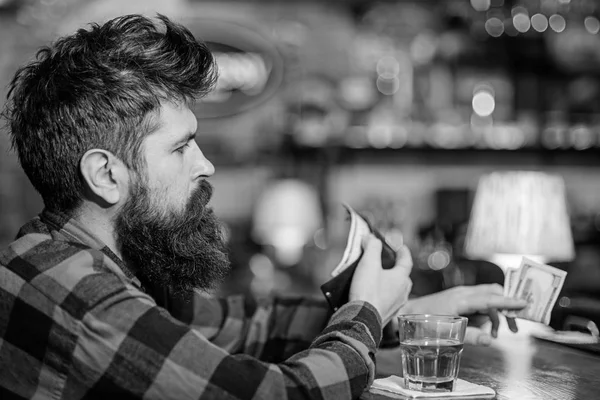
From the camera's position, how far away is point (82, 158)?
1.37 meters

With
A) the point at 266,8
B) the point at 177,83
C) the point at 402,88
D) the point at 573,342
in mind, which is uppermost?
the point at 266,8

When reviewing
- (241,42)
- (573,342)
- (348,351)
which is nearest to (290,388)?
(348,351)

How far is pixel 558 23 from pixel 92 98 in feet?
11.9

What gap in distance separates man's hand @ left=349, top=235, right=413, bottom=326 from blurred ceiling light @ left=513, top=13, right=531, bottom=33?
323cm

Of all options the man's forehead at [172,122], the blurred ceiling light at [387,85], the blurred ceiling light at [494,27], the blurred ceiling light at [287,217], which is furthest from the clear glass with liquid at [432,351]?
the blurred ceiling light at [494,27]

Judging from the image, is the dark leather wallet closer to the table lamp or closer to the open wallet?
the open wallet

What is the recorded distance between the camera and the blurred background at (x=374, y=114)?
4.34 m

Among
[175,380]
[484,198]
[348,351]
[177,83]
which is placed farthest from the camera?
[484,198]

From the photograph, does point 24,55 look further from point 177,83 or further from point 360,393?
point 360,393

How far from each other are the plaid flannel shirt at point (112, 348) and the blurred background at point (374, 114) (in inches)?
110

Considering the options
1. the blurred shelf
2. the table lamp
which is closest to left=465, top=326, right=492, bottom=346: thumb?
the table lamp

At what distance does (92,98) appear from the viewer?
53.6 inches

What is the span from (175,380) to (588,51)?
3.81 meters

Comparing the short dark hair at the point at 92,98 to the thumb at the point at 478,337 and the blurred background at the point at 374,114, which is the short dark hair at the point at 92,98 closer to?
the thumb at the point at 478,337
